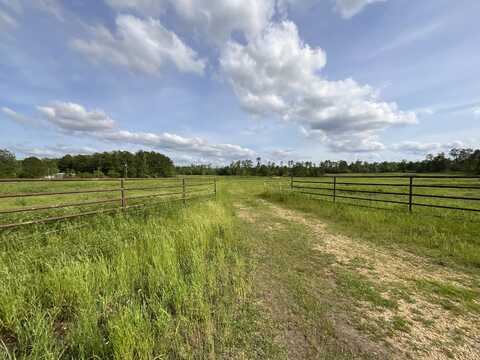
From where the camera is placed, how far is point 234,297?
246 cm

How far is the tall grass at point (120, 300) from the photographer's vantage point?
168 cm

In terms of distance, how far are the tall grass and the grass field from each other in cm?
1

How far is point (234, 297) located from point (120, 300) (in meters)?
1.37

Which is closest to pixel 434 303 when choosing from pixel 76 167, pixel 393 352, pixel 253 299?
pixel 393 352

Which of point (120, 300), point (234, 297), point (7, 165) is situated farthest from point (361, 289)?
point (7, 165)

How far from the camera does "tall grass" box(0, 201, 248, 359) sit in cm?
168

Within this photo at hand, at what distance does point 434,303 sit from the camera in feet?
7.92

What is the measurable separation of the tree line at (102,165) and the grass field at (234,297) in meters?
82.1

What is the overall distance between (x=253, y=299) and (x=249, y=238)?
7.66 ft

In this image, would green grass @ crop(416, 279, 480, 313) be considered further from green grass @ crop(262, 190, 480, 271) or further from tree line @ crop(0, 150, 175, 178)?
tree line @ crop(0, 150, 175, 178)

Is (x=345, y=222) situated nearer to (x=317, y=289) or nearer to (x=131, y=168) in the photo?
(x=317, y=289)

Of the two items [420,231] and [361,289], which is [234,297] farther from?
[420,231]

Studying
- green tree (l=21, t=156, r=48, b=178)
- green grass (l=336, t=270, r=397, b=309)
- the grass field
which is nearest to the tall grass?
the grass field

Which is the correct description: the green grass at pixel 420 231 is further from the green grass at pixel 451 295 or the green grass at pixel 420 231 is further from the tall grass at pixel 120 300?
the tall grass at pixel 120 300
